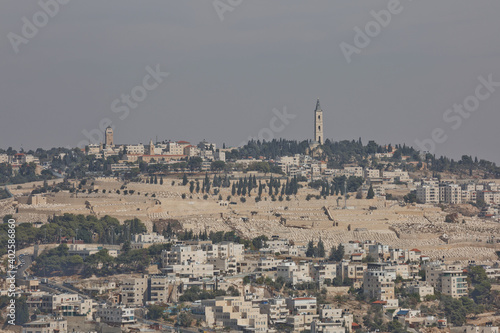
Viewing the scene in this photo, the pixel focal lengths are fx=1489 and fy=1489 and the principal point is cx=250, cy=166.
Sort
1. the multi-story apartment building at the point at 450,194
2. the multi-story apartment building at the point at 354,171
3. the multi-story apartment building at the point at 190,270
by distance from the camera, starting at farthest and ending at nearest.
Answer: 1. the multi-story apartment building at the point at 354,171
2. the multi-story apartment building at the point at 450,194
3. the multi-story apartment building at the point at 190,270

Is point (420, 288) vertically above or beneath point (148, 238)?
beneath

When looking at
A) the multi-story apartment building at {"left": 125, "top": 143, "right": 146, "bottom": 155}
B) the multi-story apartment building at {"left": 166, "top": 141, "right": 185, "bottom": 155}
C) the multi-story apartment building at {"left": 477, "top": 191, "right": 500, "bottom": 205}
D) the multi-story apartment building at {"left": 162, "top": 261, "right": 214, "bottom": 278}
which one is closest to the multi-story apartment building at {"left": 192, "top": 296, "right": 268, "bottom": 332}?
the multi-story apartment building at {"left": 162, "top": 261, "right": 214, "bottom": 278}

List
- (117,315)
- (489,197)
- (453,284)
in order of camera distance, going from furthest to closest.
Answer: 1. (489,197)
2. (453,284)
3. (117,315)

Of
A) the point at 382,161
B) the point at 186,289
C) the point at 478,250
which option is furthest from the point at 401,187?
the point at 186,289

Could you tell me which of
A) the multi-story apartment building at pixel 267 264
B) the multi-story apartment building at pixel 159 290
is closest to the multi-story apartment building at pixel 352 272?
the multi-story apartment building at pixel 267 264

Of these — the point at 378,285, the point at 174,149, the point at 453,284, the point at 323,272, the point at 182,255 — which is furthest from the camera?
the point at 174,149

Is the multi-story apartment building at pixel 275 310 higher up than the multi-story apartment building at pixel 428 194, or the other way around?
the multi-story apartment building at pixel 428 194

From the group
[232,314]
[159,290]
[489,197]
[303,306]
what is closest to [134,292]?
[159,290]

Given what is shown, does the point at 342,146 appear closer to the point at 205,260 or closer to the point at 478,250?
the point at 478,250

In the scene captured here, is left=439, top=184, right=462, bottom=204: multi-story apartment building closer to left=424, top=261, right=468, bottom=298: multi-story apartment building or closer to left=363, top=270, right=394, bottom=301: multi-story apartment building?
left=424, top=261, right=468, bottom=298: multi-story apartment building

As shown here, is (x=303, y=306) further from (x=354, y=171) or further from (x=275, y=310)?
(x=354, y=171)

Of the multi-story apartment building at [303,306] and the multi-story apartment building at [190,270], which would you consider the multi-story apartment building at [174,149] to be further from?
the multi-story apartment building at [303,306]

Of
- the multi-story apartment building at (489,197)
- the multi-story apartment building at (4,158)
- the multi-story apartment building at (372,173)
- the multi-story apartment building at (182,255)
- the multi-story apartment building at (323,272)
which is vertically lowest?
the multi-story apartment building at (323,272)
